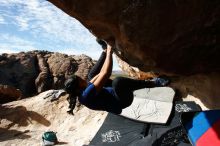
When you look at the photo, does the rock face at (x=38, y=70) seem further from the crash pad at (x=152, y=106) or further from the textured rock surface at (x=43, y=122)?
the crash pad at (x=152, y=106)

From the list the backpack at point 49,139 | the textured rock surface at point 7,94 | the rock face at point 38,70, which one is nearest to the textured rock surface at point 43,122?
the backpack at point 49,139

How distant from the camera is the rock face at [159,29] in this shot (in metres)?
3.68

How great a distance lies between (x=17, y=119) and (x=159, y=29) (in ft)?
33.2

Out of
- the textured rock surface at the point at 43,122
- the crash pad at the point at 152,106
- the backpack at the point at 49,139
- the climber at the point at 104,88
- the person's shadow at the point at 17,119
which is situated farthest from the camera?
the person's shadow at the point at 17,119

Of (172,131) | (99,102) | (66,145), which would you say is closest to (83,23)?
(99,102)

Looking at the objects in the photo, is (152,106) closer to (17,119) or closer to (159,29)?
(159,29)

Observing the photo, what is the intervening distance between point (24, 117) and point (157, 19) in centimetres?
1000

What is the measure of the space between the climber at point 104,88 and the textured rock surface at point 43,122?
16.4 feet

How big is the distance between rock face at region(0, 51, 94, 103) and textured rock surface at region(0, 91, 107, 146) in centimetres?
810

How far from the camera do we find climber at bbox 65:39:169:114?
5113mm

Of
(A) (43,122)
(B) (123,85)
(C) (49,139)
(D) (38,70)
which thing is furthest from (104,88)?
(D) (38,70)

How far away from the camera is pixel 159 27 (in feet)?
12.4

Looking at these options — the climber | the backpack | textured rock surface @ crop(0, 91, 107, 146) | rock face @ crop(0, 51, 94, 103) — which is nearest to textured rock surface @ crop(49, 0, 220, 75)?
the climber

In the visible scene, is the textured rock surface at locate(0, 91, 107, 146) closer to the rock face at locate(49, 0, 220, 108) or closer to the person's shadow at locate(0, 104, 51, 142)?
the person's shadow at locate(0, 104, 51, 142)
